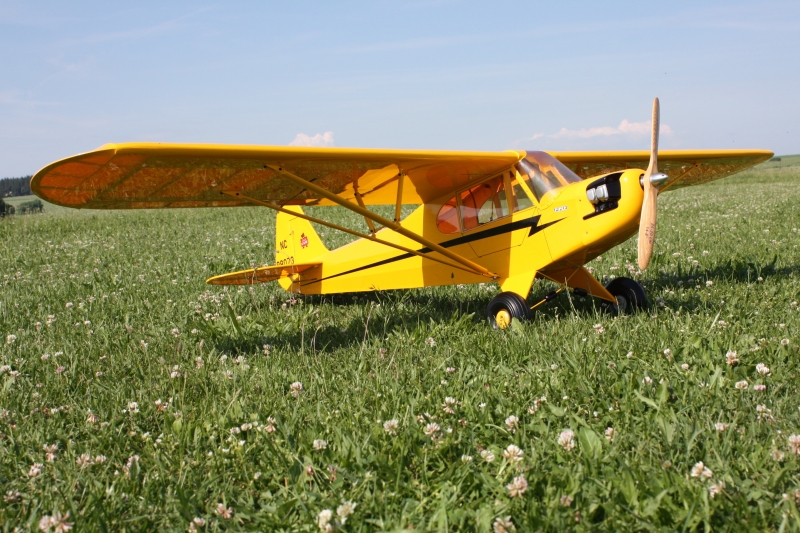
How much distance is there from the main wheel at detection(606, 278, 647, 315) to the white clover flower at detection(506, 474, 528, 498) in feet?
13.8

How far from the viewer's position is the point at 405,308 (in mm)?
7570

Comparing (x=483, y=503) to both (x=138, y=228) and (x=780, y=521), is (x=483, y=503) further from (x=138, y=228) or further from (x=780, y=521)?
(x=138, y=228)

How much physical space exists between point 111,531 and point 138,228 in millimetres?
15772

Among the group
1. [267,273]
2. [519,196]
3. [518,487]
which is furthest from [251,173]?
[518,487]

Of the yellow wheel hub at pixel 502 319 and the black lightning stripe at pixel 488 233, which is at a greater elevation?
the black lightning stripe at pixel 488 233

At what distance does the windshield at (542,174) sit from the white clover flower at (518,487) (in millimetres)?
4369

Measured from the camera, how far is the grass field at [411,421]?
2693 mm

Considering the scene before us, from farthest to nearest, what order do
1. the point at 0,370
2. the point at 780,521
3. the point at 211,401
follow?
the point at 0,370 < the point at 211,401 < the point at 780,521

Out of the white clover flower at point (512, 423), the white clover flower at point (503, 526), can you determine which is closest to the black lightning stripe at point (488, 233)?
the white clover flower at point (512, 423)

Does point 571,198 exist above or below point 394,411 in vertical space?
above

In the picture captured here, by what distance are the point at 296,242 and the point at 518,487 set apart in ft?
24.2

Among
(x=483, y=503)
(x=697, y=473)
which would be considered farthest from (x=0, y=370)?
(x=697, y=473)

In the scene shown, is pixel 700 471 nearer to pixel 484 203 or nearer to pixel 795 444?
pixel 795 444

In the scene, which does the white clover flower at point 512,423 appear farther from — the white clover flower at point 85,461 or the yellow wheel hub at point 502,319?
the yellow wheel hub at point 502,319
